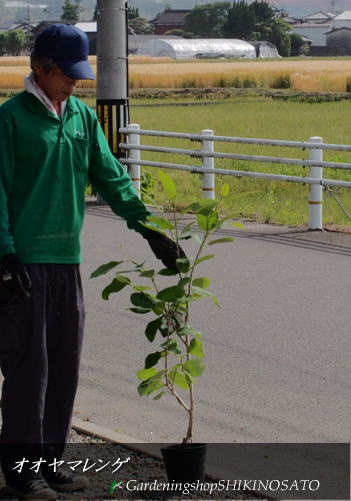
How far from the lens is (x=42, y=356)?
196 inches

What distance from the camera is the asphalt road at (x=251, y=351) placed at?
6.56 meters

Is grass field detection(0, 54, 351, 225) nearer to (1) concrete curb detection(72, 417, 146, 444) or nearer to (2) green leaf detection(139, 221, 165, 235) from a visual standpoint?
(2) green leaf detection(139, 221, 165, 235)

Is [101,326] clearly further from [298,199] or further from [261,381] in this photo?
[298,199]

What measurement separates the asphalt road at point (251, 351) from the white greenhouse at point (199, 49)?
149m

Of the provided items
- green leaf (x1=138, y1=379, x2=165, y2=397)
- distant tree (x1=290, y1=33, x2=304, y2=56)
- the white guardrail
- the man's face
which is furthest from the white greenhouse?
the man's face

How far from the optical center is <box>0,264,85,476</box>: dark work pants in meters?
4.94

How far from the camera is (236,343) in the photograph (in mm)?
8422

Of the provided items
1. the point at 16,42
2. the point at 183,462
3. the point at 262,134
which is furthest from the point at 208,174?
the point at 16,42

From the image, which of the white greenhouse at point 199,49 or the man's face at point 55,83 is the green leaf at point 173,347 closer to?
the man's face at point 55,83

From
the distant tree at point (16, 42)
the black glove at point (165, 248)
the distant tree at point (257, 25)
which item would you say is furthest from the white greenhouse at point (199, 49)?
the black glove at point (165, 248)

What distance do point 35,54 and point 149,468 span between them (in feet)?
5.95

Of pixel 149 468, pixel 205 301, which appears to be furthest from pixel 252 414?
pixel 205 301

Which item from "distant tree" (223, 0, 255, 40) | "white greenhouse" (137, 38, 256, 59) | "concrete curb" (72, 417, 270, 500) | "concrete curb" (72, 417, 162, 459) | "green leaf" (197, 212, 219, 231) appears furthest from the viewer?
"distant tree" (223, 0, 255, 40)

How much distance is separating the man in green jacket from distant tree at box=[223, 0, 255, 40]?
18168 centimetres
